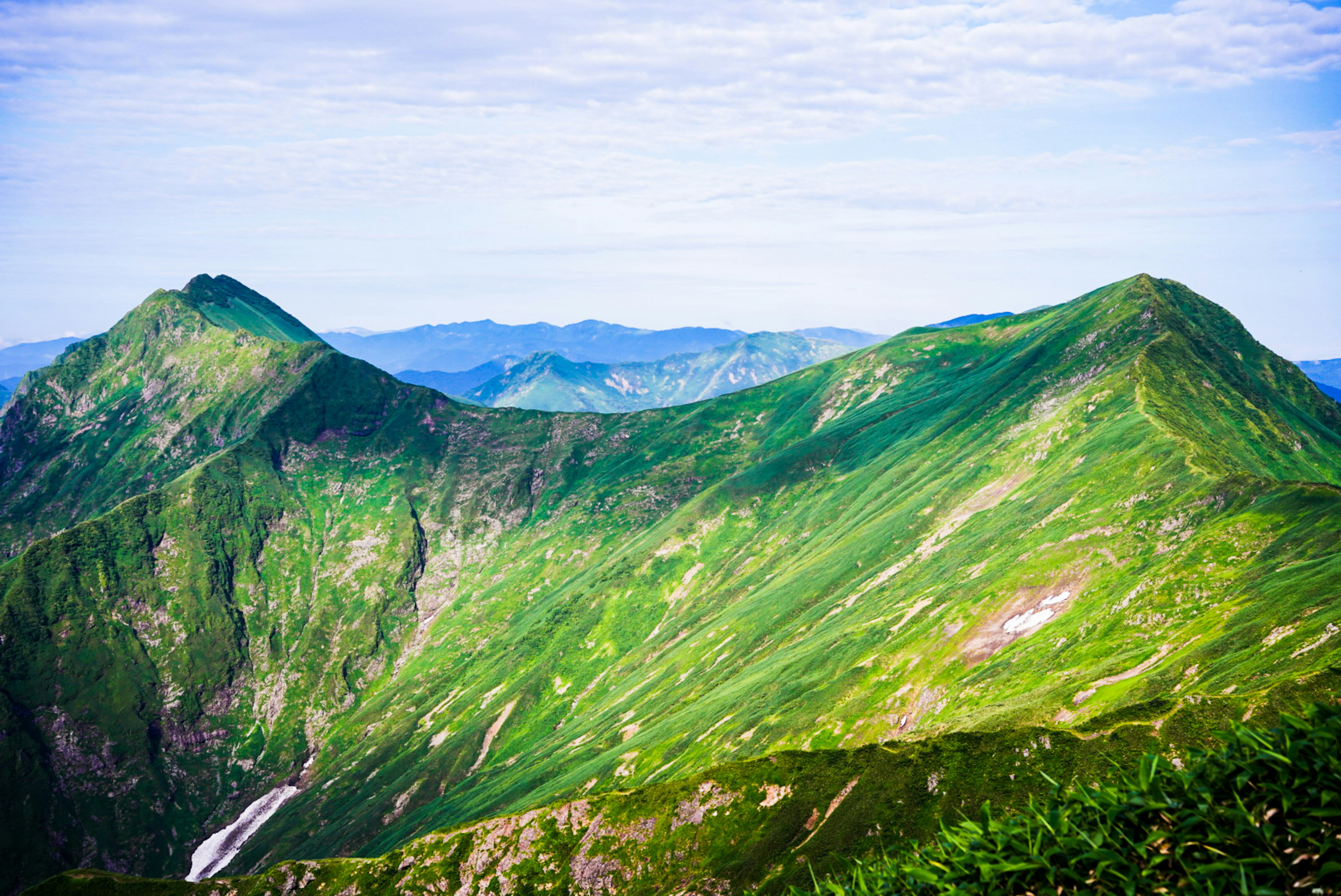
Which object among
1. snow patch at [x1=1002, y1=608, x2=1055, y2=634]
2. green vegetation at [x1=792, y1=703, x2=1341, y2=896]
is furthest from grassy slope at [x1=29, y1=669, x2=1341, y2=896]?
snow patch at [x1=1002, y1=608, x2=1055, y2=634]

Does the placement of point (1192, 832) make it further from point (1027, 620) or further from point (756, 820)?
point (1027, 620)

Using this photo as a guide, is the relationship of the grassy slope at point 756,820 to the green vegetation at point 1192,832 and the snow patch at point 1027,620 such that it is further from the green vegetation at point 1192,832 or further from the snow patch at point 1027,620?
the snow patch at point 1027,620

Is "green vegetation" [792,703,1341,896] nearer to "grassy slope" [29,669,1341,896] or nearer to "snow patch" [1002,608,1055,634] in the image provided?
"grassy slope" [29,669,1341,896]

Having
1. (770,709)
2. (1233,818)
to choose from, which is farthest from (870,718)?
(1233,818)

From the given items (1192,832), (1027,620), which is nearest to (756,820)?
(1192,832)

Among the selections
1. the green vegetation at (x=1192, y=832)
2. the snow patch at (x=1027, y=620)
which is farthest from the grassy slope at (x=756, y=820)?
the snow patch at (x=1027, y=620)

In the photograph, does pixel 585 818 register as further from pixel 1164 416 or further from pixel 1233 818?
pixel 1164 416

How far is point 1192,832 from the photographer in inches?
1077

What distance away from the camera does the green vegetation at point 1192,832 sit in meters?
24.6

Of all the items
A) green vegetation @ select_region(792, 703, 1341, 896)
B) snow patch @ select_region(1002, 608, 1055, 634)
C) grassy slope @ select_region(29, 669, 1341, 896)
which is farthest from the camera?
snow patch @ select_region(1002, 608, 1055, 634)

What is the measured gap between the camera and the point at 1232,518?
129750 millimetres

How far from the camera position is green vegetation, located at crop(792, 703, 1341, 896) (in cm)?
2464

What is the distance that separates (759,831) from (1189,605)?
7778cm

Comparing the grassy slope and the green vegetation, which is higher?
the green vegetation
